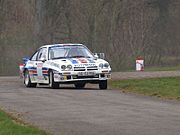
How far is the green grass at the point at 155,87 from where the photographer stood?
19791mm

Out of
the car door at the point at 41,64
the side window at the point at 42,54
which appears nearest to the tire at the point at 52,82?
the car door at the point at 41,64

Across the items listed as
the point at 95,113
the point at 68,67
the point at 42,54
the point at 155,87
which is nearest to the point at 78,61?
the point at 68,67

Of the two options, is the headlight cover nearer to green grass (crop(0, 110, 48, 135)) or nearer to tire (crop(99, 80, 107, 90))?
tire (crop(99, 80, 107, 90))

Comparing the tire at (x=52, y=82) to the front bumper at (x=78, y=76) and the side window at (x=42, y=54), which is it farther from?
the side window at (x=42, y=54)

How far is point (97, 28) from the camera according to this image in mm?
54562

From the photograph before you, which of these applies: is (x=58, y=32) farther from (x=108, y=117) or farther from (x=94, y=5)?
(x=108, y=117)

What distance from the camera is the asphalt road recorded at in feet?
37.6

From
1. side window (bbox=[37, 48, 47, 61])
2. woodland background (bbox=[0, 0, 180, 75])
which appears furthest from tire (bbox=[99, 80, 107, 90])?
woodland background (bbox=[0, 0, 180, 75])

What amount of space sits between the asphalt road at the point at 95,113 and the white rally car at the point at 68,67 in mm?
2063

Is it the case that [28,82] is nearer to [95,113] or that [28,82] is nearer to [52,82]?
[52,82]

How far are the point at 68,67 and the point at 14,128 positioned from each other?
10551mm

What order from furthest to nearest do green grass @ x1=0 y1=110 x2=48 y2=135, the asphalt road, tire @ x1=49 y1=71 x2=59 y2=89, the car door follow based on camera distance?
the car door, tire @ x1=49 y1=71 x2=59 y2=89, the asphalt road, green grass @ x1=0 y1=110 x2=48 y2=135

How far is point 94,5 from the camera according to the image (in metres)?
52.6

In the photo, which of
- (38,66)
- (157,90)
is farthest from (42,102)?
(38,66)
